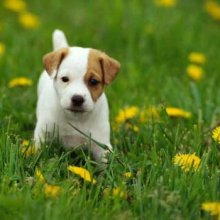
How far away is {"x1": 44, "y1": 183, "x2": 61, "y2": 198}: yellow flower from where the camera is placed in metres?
3.15

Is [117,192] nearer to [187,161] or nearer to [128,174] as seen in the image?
[128,174]

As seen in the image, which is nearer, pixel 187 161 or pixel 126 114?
pixel 187 161

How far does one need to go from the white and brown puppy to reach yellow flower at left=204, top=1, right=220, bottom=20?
3417mm

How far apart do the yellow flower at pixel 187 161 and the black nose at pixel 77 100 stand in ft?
1.86

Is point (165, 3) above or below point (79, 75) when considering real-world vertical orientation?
above

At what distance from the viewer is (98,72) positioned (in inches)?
142

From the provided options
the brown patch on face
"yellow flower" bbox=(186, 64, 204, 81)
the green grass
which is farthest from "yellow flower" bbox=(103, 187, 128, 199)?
"yellow flower" bbox=(186, 64, 204, 81)

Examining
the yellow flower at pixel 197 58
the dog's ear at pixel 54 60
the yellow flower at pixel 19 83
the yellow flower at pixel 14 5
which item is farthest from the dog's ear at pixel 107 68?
the yellow flower at pixel 14 5

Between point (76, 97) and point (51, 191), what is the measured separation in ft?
1.78

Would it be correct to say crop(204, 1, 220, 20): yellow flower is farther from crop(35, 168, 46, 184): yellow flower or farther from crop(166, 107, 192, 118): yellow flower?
crop(35, 168, 46, 184): yellow flower

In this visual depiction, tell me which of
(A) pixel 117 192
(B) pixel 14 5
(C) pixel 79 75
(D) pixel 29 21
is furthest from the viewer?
(B) pixel 14 5

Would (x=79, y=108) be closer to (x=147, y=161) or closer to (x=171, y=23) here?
(x=147, y=161)

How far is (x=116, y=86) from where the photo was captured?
5242 millimetres

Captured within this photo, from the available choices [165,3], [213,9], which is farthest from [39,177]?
[213,9]
